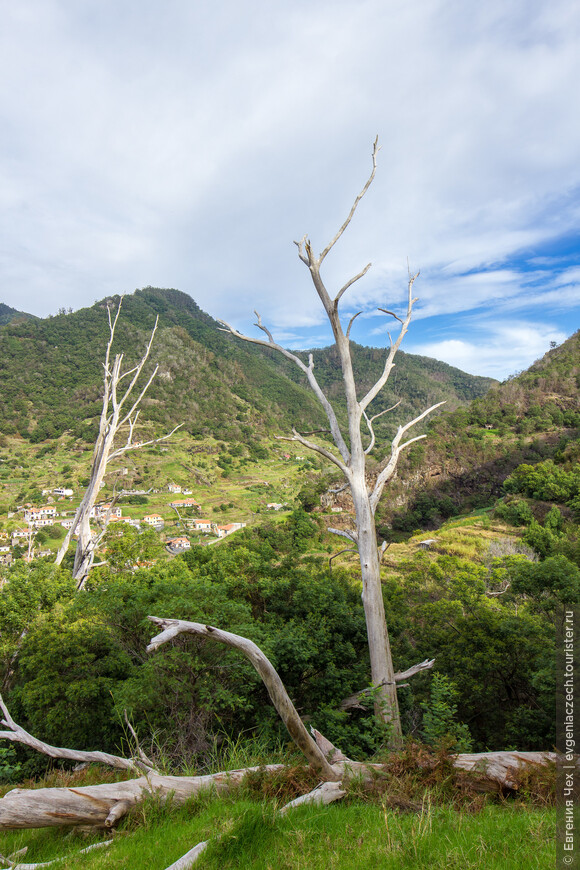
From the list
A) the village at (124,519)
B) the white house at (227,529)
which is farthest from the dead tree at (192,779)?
the white house at (227,529)

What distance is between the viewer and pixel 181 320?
175000mm

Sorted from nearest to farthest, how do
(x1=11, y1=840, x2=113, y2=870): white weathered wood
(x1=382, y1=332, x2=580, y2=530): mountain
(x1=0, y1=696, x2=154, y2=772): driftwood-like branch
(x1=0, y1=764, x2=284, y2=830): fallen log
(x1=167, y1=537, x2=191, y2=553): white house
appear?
(x1=11, y1=840, x2=113, y2=870): white weathered wood
(x1=0, y1=764, x2=284, y2=830): fallen log
(x1=0, y1=696, x2=154, y2=772): driftwood-like branch
(x1=167, y1=537, x2=191, y2=553): white house
(x1=382, y1=332, x2=580, y2=530): mountain

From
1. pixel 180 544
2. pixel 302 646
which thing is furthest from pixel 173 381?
pixel 302 646

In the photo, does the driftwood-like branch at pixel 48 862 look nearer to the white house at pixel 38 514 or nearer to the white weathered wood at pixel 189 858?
the white weathered wood at pixel 189 858

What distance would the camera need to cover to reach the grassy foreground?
186cm

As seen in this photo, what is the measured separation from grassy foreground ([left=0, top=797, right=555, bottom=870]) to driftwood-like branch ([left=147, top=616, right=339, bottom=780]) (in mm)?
296

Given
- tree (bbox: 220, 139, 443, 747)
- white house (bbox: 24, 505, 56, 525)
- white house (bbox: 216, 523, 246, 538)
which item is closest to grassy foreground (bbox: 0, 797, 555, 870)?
tree (bbox: 220, 139, 443, 747)

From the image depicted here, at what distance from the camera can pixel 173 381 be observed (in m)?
129

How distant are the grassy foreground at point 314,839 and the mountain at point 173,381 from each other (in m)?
80.0

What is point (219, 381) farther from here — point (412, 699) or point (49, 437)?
point (412, 699)

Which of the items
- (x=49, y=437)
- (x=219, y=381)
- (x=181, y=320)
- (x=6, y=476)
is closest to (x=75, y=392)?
(x=49, y=437)

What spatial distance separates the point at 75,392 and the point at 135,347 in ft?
71.8

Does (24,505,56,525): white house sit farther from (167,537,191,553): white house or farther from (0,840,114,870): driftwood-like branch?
(0,840,114,870): driftwood-like branch

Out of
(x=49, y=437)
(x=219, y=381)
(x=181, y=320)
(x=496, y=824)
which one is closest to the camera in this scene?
(x=496, y=824)
